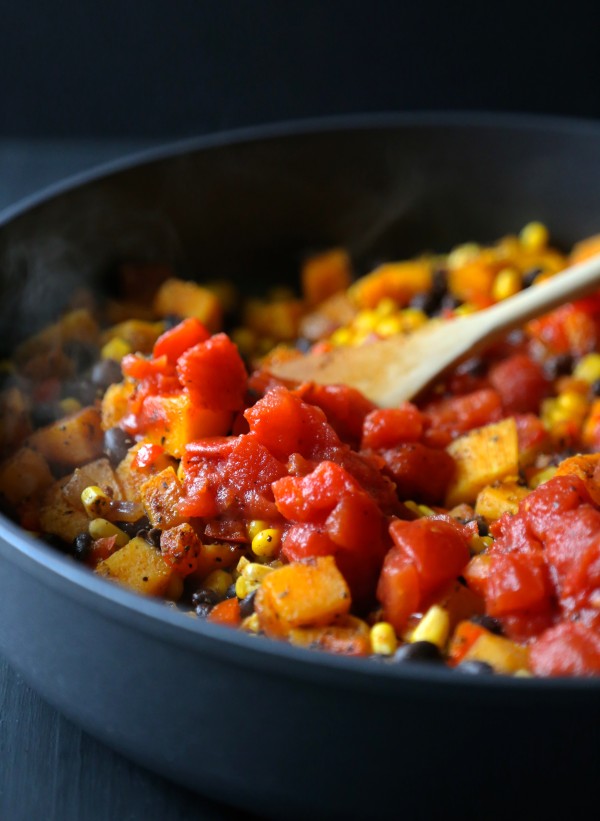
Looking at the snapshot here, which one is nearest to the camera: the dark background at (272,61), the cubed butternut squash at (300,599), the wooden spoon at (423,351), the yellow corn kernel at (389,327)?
the cubed butternut squash at (300,599)

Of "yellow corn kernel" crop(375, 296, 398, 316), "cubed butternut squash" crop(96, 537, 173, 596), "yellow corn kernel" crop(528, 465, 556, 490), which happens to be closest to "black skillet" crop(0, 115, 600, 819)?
"cubed butternut squash" crop(96, 537, 173, 596)

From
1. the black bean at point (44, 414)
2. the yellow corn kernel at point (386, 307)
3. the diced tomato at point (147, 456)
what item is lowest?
the diced tomato at point (147, 456)

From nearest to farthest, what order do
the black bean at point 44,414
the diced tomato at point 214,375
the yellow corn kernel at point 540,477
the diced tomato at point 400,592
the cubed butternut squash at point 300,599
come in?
the cubed butternut squash at point 300,599
the diced tomato at point 400,592
the diced tomato at point 214,375
the yellow corn kernel at point 540,477
the black bean at point 44,414

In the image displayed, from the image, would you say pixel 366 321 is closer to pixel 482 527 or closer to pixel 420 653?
pixel 482 527

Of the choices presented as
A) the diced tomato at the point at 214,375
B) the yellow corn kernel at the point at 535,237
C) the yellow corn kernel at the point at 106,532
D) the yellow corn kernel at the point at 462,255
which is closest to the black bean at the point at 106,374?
the diced tomato at the point at 214,375

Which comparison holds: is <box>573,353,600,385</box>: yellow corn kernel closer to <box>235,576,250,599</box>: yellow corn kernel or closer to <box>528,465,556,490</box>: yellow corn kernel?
<box>528,465,556,490</box>: yellow corn kernel

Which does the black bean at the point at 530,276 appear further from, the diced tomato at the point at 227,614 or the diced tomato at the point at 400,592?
the diced tomato at the point at 227,614

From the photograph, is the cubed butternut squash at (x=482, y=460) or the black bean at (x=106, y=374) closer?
the cubed butternut squash at (x=482, y=460)
